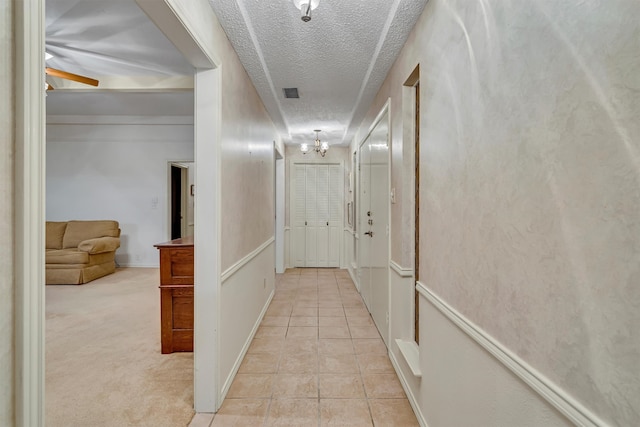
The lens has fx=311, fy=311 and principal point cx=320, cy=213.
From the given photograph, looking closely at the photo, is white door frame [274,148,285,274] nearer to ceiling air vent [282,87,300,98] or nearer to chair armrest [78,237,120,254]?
ceiling air vent [282,87,300,98]

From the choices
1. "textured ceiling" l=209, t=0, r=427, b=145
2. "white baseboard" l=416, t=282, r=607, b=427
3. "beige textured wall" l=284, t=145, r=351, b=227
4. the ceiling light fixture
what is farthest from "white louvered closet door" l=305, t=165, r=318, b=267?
"white baseboard" l=416, t=282, r=607, b=427

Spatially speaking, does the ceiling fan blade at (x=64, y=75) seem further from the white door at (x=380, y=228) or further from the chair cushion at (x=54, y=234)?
the chair cushion at (x=54, y=234)

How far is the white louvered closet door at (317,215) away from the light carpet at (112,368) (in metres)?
2.85

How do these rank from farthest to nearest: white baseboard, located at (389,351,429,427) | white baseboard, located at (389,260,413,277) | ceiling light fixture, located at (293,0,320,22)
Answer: white baseboard, located at (389,260,413,277) < white baseboard, located at (389,351,429,427) < ceiling light fixture, located at (293,0,320,22)

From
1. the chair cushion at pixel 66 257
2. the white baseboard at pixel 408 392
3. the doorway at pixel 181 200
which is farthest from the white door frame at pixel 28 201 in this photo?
the doorway at pixel 181 200

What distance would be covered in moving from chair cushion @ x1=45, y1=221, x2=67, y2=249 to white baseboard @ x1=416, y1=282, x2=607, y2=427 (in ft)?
20.3

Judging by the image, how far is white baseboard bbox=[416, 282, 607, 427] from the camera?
0.71m

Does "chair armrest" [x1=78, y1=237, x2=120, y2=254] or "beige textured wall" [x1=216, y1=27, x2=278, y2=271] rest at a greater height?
"beige textured wall" [x1=216, y1=27, x2=278, y2=271]

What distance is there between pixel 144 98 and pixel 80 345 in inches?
133

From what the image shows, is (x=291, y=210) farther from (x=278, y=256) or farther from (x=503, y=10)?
(x=503, y=10)

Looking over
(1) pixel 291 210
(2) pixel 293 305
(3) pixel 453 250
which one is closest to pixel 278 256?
(1) pixel 291 210

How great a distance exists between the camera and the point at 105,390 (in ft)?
6.86

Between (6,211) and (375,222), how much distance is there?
2826 millimetres

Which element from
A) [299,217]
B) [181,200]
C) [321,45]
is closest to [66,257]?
[181,200]
